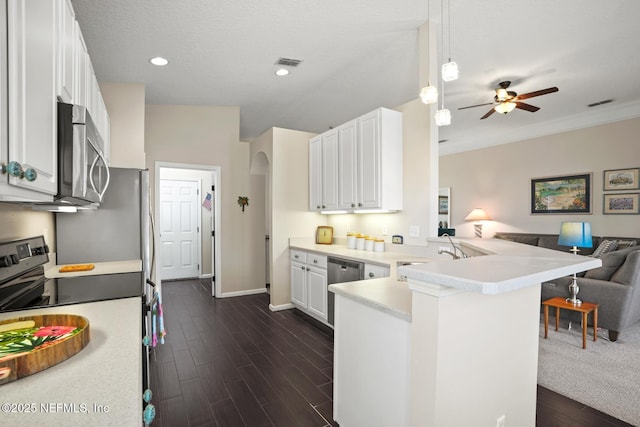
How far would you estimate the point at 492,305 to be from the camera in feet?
4.73

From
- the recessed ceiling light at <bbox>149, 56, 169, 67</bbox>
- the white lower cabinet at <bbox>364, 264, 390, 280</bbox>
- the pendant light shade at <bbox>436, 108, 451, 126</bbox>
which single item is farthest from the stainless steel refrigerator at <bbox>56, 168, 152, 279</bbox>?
the pendant light shade at <bbox>436, 108, 451, 126</bbox>

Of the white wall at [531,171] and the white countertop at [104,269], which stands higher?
the white wall at [531,171]

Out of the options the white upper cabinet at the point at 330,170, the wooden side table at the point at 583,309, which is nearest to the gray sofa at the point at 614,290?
the wooden side table at the point at 583,309

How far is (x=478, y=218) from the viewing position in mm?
6555

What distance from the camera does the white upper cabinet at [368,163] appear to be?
3334 mm

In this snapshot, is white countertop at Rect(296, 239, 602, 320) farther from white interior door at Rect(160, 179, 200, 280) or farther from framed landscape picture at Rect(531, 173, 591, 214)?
white interior door at Rect(160, 179, 200, 280)

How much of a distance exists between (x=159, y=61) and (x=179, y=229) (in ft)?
11.9

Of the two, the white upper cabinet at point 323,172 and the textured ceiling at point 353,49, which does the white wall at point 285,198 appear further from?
the textured ceiling at point 353,49

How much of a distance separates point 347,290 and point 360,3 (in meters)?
2.22

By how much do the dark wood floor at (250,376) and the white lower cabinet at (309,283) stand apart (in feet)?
0.67

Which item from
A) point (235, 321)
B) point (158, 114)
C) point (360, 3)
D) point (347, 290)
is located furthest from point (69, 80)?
point (158, 114)

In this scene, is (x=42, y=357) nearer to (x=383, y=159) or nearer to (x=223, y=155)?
(x=383, y=159)

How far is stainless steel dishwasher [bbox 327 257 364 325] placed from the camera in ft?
10.7

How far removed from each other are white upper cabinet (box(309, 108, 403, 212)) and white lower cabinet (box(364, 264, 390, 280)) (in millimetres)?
641
